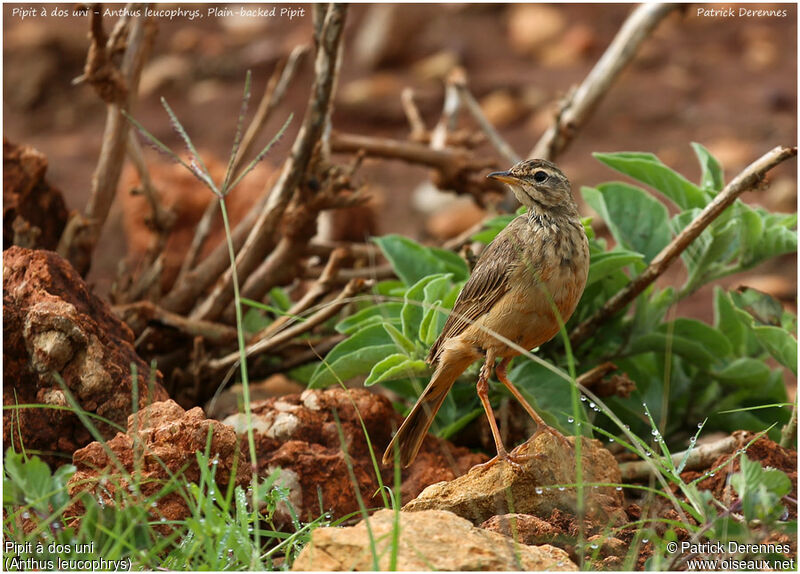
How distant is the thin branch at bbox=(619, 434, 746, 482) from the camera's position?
382cm

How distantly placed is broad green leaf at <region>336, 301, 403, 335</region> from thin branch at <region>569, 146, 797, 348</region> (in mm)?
840

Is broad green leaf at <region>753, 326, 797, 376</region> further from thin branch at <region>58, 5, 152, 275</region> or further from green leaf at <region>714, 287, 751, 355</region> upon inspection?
thin branch at <region>58, 5, 152, 275</region>

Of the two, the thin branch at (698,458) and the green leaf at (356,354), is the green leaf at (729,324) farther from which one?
the green leaf at (356,354)

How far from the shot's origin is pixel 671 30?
10914 mm

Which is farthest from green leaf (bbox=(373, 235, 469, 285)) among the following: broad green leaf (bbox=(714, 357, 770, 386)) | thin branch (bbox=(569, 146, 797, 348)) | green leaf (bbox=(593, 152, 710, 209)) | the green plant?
broad green leaf (bbox=(714, 357, 770, 386))

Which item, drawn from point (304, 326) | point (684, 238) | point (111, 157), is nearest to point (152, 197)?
point (111, 157)

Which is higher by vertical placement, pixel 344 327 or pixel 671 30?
pixel 671 30

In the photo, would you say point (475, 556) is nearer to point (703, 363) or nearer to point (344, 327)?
point (344, 327)

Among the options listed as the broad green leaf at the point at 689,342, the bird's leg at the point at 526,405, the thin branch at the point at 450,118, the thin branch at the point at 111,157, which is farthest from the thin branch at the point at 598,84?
the thin branch at the point at 111,157

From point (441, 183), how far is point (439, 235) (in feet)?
8.61

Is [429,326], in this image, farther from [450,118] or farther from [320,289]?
[450,118]

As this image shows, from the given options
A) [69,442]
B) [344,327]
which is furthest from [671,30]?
[69,442]

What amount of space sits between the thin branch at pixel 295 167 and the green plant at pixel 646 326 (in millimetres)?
599

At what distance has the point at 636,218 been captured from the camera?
14.9 feet
